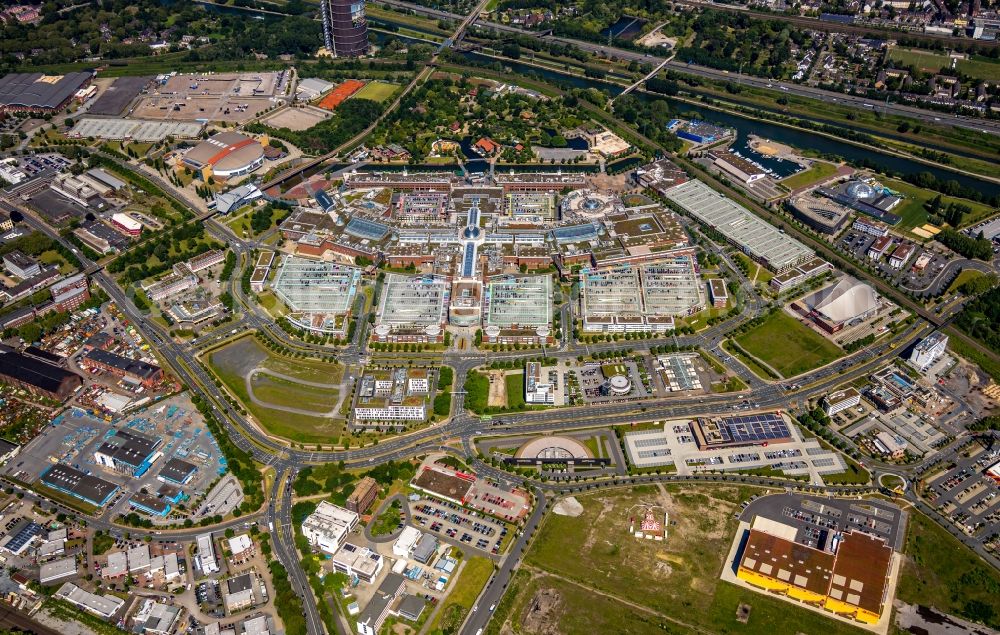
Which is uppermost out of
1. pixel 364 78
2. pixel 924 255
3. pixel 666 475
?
pixel 364 78

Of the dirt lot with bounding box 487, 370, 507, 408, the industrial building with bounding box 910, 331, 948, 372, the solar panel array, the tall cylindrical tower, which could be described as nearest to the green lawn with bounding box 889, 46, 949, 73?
the industrial building with bounding box 910, 331, 948, 372

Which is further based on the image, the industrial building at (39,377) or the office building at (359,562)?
the industrial building at (39,377)

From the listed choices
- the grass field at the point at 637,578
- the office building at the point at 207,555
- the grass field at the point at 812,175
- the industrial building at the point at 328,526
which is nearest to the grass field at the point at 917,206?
the grass field at the point at 812,175

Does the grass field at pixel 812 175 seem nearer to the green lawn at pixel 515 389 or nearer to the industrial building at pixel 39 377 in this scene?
the green lawn at pixel 515 389

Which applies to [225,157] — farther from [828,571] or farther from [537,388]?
[828,571]

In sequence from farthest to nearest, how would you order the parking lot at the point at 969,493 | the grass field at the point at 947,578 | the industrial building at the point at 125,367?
the industrial building at the point at 125,367
the parking lot at the point at 969,493
the grass field at the point at 947,578

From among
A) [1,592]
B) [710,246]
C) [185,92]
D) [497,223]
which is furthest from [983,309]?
[185,92]

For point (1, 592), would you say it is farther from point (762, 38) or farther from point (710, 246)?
point (762, 38)
